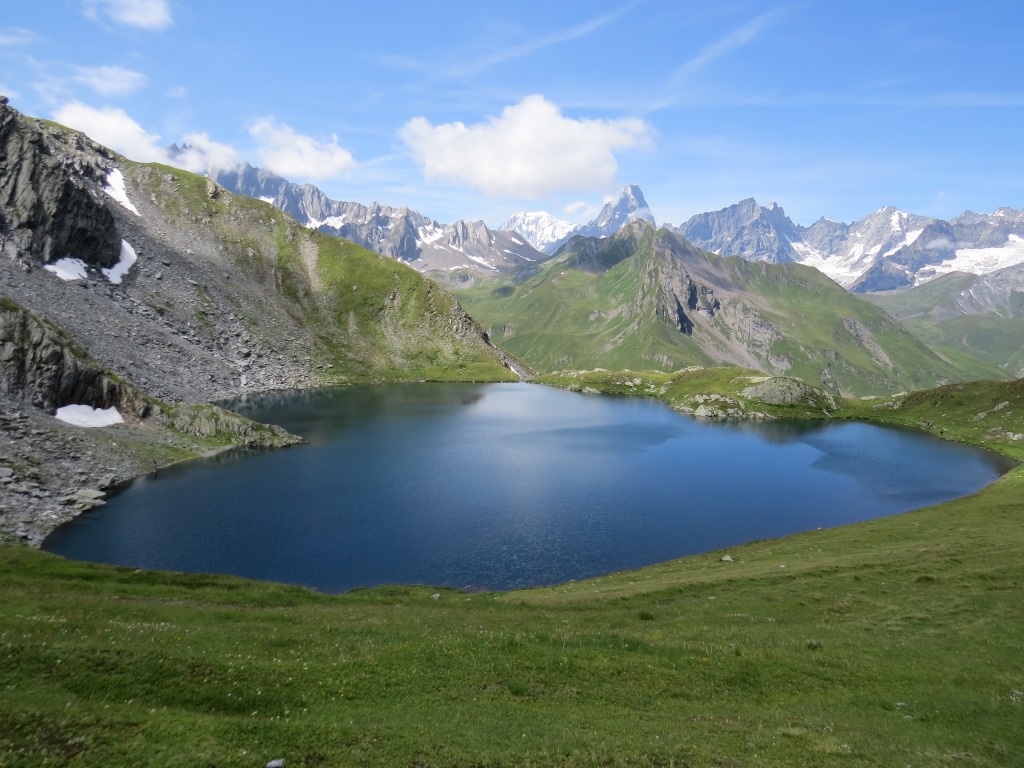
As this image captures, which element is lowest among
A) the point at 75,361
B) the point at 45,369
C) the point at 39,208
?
the point at 45,369

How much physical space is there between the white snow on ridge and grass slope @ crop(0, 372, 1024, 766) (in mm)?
157860

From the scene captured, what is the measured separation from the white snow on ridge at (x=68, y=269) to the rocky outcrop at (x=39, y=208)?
2.00 m

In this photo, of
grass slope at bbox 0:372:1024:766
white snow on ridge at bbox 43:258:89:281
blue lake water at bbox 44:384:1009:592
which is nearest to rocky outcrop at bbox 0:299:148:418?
blue lake water at bbox 44:384:1009:592

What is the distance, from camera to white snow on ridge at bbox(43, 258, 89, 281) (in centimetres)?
16750

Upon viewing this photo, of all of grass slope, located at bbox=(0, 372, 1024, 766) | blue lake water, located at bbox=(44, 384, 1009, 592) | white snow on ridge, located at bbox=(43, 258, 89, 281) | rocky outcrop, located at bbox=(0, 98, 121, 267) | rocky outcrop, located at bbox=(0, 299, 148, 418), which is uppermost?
rocky outcrop, located at bbox=(0, 98, 121, 267)

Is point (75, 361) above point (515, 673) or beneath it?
above

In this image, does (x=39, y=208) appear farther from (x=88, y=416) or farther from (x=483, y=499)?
(x=483, y=499)

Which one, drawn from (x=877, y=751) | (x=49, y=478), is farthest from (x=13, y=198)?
(x=877, y=751)

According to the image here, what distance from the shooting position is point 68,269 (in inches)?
6845

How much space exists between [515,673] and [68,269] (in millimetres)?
207976

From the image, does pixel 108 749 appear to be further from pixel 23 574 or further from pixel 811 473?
pixel 811 473

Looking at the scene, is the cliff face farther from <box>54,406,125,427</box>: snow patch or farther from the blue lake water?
the blue lake water

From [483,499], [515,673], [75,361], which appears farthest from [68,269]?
[515,673]

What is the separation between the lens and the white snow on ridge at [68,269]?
167500 mm
